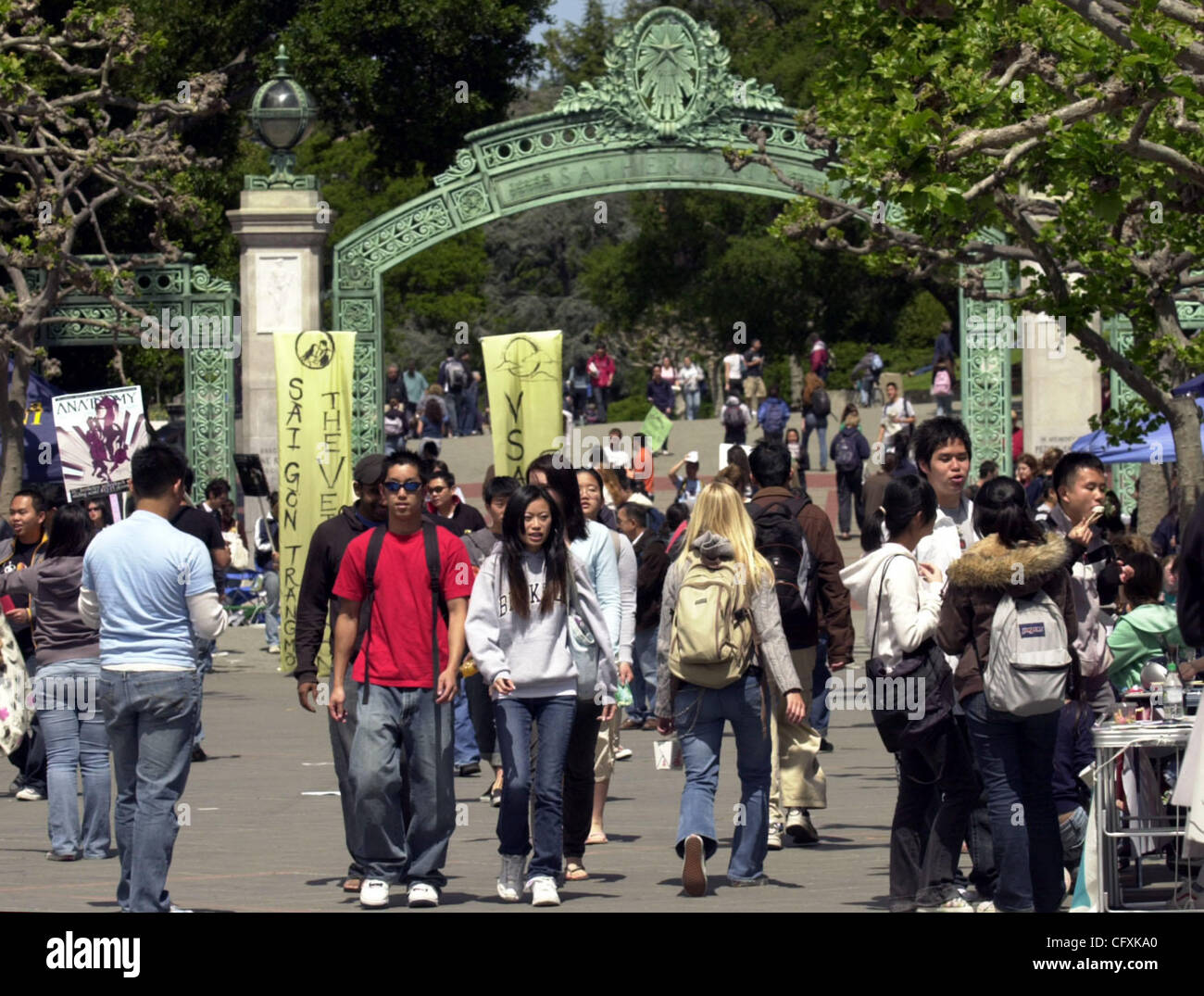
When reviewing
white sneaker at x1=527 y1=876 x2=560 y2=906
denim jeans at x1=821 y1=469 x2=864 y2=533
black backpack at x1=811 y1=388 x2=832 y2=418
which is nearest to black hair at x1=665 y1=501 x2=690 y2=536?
white sneaker at x1=527 y1=876 x2=560 y2=906

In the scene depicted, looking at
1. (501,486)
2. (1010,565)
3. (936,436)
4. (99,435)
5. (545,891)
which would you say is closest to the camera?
(1010,565)

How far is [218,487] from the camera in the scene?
70.0 ft

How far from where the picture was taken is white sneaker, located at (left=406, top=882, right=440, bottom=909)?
8.80 m

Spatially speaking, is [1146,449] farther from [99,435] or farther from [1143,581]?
[1143,581]

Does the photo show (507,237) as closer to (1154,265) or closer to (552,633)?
(1154,265)

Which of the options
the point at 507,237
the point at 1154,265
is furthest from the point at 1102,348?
the point at 507,237

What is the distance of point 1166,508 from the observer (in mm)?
21188

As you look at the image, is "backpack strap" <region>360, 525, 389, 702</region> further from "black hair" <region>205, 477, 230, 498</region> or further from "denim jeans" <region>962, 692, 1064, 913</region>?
"black hair" <region>205, 477, 230, 498</region>

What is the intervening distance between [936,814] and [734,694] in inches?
41.9

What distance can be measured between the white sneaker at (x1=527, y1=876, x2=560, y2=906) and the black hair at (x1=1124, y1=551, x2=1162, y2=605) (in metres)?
3.06

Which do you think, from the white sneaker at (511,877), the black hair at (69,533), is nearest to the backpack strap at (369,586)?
the white sneaker at (511,877)

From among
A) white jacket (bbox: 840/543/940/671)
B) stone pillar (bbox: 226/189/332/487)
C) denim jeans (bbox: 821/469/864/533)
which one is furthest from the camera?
denim jeans (bbox: 821/469/864/533)

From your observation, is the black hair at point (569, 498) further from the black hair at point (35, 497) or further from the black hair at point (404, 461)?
the black hair at point (35, 497)

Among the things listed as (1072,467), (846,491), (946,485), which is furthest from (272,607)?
(1072,467)
